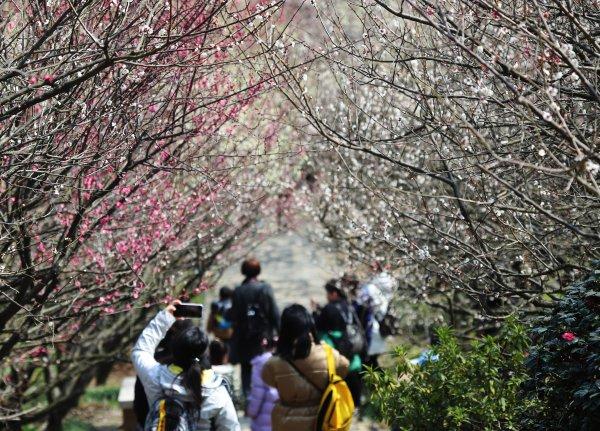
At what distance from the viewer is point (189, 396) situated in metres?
6.16

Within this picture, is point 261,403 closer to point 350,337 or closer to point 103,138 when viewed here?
point 103,138

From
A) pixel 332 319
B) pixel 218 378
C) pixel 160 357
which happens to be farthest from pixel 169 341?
pixel 332 319

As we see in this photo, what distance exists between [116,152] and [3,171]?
0.92 metres

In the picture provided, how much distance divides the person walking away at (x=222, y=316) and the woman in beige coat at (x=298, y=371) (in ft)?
22.1

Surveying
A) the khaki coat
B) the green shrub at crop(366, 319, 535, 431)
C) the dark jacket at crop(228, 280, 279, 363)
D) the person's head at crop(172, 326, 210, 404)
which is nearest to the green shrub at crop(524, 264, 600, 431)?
the green shrub at crop(366, 319, 535, 431)

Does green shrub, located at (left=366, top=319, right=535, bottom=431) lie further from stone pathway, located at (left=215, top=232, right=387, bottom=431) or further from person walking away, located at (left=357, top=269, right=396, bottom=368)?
stone pathway, located at (left=215, top=232, right=387, bottom=431)

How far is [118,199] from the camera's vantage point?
743 centimetres

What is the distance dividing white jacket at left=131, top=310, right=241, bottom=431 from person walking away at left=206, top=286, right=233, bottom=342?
25.2 ft

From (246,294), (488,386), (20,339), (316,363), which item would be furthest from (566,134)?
(246,294)

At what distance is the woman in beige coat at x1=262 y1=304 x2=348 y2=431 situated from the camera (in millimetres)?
7246

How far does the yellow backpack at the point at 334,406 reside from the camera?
7246mm

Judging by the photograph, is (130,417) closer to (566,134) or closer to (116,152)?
(116,152)

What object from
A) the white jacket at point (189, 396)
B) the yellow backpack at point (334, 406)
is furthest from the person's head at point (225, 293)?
the white jacket at point (189, 396)

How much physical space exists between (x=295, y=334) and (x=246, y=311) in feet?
16.3
